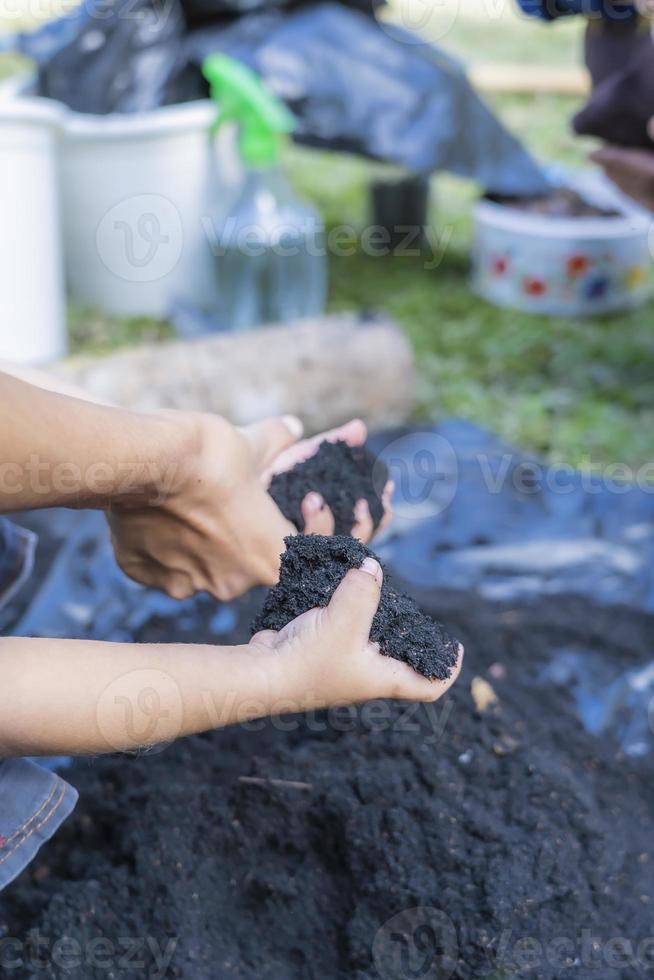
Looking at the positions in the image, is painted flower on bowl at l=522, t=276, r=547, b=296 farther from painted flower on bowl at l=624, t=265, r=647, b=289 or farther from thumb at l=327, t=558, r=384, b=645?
thumb at l=327, t=558, r=384, b=645

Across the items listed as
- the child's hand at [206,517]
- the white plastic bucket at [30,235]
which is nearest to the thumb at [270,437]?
the child's hand at [206,517]

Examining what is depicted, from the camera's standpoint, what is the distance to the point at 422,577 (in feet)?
5.97

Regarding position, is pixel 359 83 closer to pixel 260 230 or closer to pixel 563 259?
pixel 260 230

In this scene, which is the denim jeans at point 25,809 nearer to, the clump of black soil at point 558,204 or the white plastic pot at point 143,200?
the white plastic pot at point 143,200

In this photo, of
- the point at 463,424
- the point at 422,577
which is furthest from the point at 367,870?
the point at 463,424

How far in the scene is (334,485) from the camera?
1.37 metres

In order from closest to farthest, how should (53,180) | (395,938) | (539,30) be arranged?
(395,938)
(53,180)
(539,30)

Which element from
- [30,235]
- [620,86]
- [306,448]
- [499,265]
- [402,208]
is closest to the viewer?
[306,448]

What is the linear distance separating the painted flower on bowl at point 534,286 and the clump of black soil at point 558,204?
0.22 m

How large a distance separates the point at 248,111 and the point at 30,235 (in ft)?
2.31

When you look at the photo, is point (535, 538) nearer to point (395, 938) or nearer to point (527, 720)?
point (527, 720)

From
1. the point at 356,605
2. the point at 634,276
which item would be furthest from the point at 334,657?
the point at 634,276

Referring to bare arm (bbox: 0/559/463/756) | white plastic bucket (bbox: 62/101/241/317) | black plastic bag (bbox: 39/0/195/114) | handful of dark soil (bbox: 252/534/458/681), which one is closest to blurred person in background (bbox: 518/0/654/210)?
white plastic bucket (bbox: 62/101/241/317)

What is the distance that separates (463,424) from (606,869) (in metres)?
1.28
